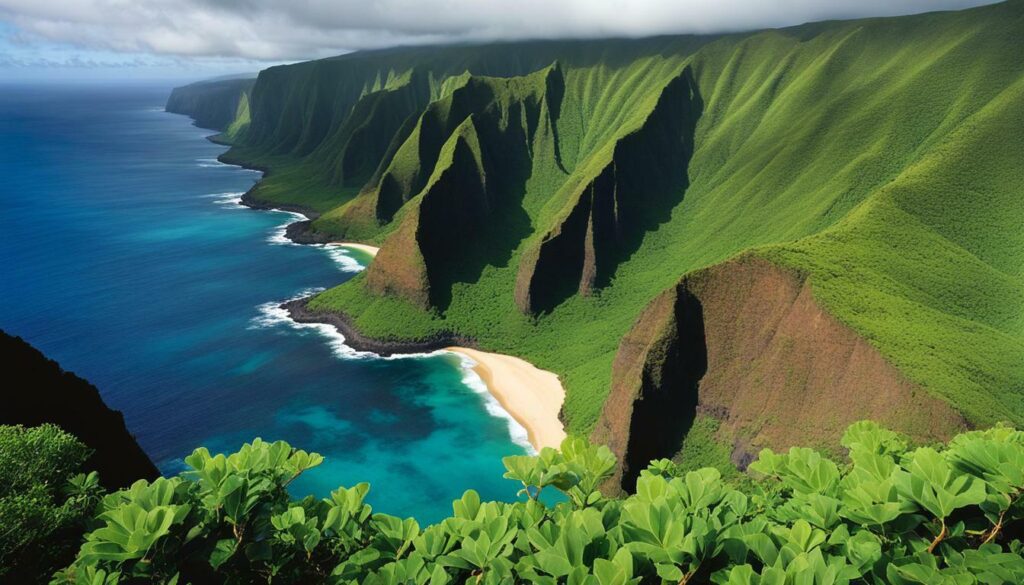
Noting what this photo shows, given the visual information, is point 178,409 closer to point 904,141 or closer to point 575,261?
point 575,261

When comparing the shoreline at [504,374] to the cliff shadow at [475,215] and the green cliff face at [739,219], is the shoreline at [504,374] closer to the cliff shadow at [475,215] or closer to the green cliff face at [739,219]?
the green cliff face at [739,219]

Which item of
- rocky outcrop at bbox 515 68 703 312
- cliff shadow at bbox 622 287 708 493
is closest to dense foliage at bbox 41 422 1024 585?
cliff shadow at bbox 622 287 708 493

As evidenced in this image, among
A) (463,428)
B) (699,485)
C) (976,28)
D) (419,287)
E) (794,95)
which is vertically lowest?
(463,428)

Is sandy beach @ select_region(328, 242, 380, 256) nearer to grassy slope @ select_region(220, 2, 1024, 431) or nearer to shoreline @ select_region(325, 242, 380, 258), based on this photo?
shoreline @ select_region(325, 242, 380, 258)

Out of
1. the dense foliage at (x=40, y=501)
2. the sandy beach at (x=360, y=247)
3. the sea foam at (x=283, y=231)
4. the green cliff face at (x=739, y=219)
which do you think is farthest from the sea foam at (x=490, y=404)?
the sea foam at (x=283, y=231)

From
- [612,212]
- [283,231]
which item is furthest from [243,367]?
[283,231]

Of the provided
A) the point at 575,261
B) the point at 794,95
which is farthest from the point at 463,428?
the point at 794,95
